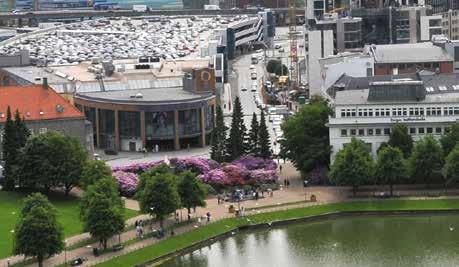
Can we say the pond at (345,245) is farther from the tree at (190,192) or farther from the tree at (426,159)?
the tree at (426,159)

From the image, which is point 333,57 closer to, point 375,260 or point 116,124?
point 116,124

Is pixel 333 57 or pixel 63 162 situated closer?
pixel 63 162

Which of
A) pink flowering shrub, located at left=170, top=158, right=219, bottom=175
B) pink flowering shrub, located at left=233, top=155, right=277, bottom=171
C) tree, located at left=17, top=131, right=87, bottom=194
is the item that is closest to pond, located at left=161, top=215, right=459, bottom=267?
pink flowering shrub, located at left=233, top=155, right=277, bottom=171

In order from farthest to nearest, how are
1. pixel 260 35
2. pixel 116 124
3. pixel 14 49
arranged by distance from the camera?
pixel 260 35, pixel 14 49, pixel 116 124

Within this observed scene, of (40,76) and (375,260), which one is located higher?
(40,76)

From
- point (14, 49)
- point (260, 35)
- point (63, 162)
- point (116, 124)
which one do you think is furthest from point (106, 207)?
point (260, 35)

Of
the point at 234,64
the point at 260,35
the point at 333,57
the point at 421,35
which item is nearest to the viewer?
the point at 333,57
